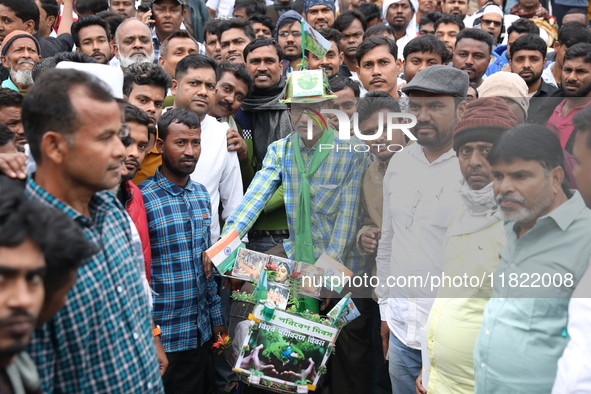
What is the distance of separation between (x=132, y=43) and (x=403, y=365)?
12.5 ft

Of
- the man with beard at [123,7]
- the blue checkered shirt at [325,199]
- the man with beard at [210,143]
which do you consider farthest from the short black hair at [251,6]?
the blue checkered shirt at [325,199]

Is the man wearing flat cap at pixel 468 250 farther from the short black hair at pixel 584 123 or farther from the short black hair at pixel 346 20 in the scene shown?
the short black hair at pixel 346 20

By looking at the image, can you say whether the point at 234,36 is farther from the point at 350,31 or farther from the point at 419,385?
the point at 419,385

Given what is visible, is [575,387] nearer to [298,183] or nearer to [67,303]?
[67,303]

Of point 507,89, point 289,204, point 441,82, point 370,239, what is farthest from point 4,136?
point 507,89

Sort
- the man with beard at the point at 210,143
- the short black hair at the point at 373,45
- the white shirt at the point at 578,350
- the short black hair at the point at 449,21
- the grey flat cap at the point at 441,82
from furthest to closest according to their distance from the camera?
1. the short black hair at the point at 449,21
2. the short black hair at the point at 373,45
3. the man with beard at the point at 210,143
4. the grey flat cap at the point at 441,82
5. the white shirt at the point at 578,350

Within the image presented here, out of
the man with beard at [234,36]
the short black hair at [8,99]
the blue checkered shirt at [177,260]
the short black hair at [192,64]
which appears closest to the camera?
the blue checkered shirt at [177,260]

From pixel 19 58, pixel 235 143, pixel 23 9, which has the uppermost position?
pixel 23 9

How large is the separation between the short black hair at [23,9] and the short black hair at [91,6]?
146 cm

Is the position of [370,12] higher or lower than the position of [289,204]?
higher

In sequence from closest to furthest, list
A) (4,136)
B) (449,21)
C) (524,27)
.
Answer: (4,136)
(524,27)
(449,21)

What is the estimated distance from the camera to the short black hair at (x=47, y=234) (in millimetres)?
1579

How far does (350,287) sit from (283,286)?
61cm

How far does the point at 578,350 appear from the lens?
6.82 ft
